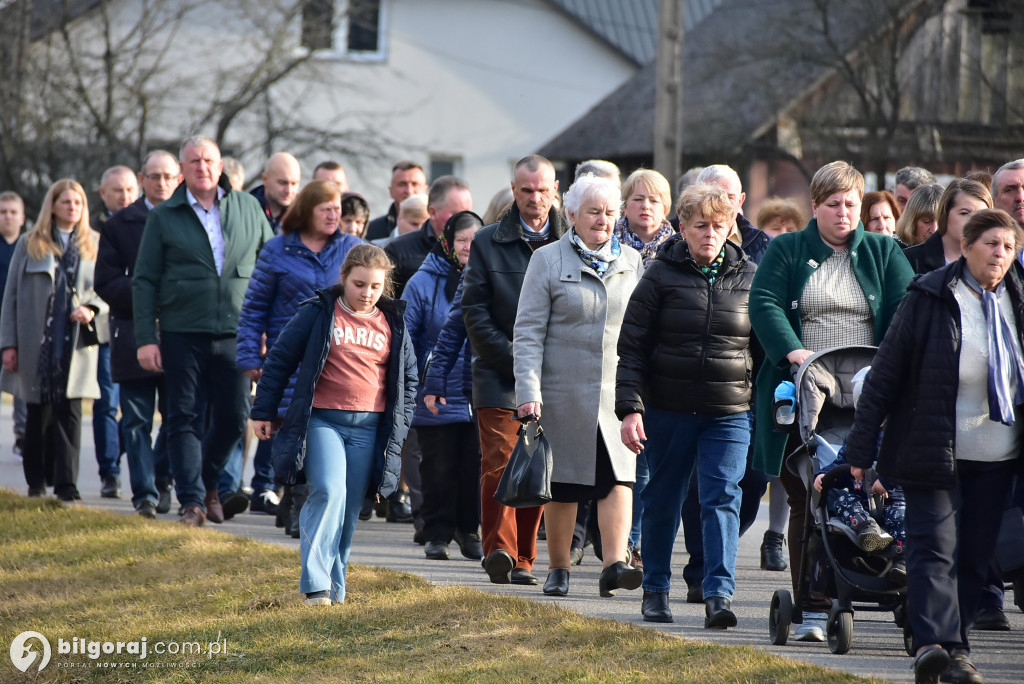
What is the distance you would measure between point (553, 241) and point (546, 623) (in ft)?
7.64

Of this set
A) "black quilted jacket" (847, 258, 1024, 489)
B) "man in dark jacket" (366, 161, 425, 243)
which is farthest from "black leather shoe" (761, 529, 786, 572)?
"man in dark jacket" (366, 161, 425, 243)

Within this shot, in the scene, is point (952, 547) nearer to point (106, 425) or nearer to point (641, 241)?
point (641, 241)

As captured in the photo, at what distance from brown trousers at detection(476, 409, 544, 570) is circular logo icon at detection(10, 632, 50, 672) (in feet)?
7.50

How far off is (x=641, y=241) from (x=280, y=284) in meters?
2.46

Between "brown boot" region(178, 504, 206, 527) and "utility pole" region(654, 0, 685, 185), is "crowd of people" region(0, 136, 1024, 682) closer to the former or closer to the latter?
"brown boot" region(178, 504, 206, 527)

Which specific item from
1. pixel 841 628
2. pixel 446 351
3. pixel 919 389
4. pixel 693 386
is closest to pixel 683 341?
pixel 693 386

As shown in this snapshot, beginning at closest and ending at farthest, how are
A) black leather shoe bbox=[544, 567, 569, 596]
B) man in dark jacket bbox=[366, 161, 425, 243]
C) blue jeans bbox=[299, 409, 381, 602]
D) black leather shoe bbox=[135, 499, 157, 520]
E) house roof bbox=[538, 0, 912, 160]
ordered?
blue jeans bbox=[299, 409, 381, 602]
black leather shoe bbox=[544, 567, 569, 596]
black leather shoe bbox=[135, 499, 157, 520]
man in dark jacket bbox=[366, 161, 425, 243]
house roof bbox=[538, 0, 912, 160]

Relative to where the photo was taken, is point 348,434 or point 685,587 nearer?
point 348,434

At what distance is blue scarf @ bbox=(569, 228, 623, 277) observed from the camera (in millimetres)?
7625

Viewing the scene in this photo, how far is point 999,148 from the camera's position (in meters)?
22.2

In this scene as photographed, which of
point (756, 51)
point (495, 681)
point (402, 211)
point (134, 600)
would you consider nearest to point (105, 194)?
point (402, 211)

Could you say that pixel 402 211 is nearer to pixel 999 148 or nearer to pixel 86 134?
pixel 999 148

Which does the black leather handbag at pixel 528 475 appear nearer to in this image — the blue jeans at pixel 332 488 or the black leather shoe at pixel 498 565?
the black leather shoe at pixel 498 565

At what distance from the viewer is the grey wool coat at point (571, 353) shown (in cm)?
751
